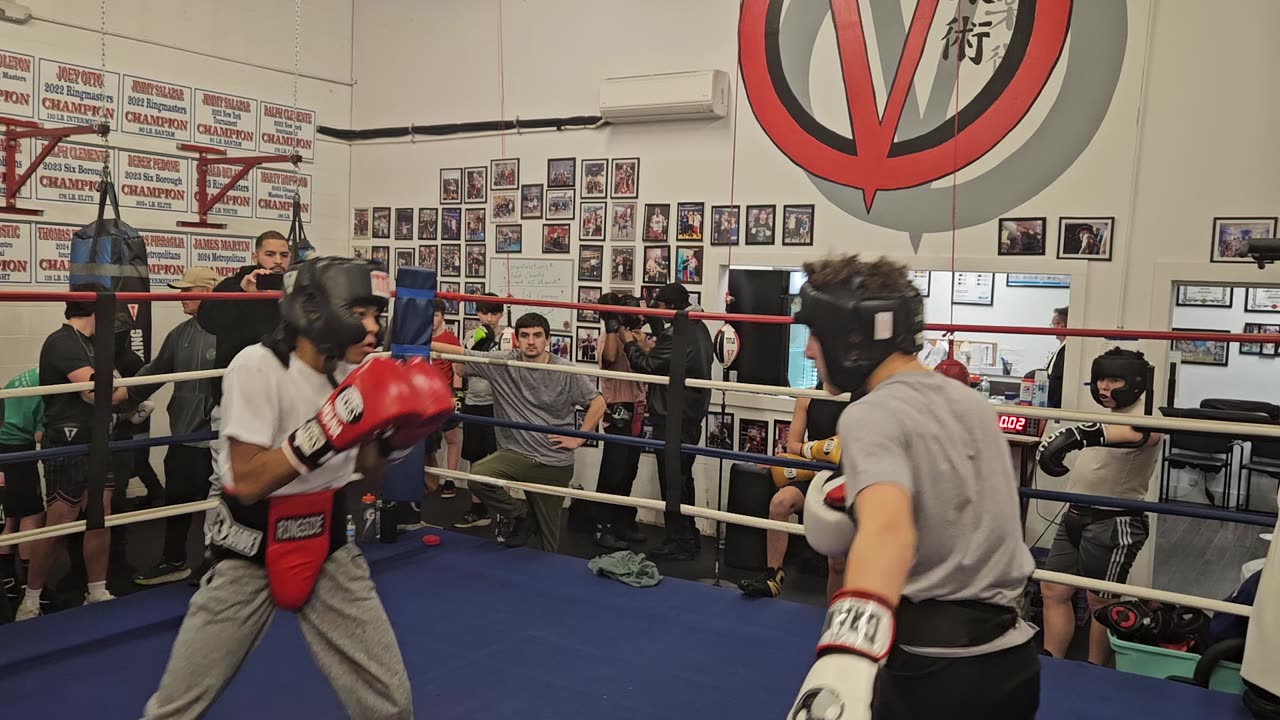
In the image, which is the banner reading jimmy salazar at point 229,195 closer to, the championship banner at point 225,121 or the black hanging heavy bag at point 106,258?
the championship banner at point 225,121

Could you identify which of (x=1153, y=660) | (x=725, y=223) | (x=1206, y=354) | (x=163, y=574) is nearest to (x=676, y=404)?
(x=1153, y=660)

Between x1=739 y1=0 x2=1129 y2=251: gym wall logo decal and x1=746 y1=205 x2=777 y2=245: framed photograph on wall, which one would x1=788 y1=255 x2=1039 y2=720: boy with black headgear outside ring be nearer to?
x1=739 y1=0 x2=1129 y2=251: gym wall logo decal

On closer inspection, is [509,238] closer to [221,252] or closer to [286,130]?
[286,130]

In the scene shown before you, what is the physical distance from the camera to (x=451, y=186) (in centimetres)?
652

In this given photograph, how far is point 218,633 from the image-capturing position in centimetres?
Answer: 164

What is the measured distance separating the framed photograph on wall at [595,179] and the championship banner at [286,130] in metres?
1.90

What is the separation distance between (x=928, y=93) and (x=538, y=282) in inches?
103

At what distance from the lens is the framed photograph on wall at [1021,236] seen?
4.59m

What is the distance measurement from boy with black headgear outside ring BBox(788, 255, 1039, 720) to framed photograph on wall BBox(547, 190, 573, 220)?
473 centimetres

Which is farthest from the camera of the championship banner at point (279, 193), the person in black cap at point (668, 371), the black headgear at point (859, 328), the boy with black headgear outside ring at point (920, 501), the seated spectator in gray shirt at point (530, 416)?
the championship banner at point (279, 193)

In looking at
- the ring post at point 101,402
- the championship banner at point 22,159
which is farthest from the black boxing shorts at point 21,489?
the championship banner at point 22,159

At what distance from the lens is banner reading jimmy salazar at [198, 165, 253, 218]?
6031 mm

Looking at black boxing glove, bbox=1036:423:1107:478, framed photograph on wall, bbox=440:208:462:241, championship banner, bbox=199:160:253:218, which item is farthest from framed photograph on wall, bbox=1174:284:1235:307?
championship banner, bbox=199:160:253:218

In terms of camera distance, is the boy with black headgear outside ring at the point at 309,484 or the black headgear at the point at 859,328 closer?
the black headgear at the point at 859,328
